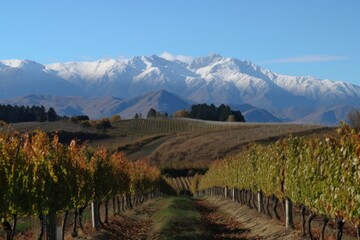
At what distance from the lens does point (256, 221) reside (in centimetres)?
3428

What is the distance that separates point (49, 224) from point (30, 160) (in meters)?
3.35

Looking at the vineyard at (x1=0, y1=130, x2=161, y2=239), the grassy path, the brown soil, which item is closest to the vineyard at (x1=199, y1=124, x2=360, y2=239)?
the grassy path

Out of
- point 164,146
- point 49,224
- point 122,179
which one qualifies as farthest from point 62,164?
point 164,146

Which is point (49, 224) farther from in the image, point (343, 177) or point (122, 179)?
point (122, 179)

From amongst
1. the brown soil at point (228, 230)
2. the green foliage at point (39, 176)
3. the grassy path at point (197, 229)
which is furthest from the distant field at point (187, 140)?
the green foliage at point (39, 176)

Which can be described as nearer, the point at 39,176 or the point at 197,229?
the point at 39,176

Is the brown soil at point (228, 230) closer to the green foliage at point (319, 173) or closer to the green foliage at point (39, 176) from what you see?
the green foliage at point (319, 173)

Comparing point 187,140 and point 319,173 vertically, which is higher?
point 319,173

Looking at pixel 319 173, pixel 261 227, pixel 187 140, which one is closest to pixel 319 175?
pixel 319 173

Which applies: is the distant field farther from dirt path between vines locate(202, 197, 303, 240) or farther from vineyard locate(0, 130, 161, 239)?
vineyard locate(0, 130, 161, 239)

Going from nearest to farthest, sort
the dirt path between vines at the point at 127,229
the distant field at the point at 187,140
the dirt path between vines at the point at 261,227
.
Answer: the dirt path between vines at the point at 261,227
the dirt path between vines at the point at 127,229
the distant field at the point at 187,140

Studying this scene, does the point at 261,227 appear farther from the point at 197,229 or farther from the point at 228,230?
the point at 197,229

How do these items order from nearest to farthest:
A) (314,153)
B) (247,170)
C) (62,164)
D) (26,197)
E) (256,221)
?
(26,197)
(314,153)
(62,164)
(256,221)
(247,170)

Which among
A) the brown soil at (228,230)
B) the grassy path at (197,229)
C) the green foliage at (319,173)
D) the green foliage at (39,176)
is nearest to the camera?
the green foliage at (319,173)
